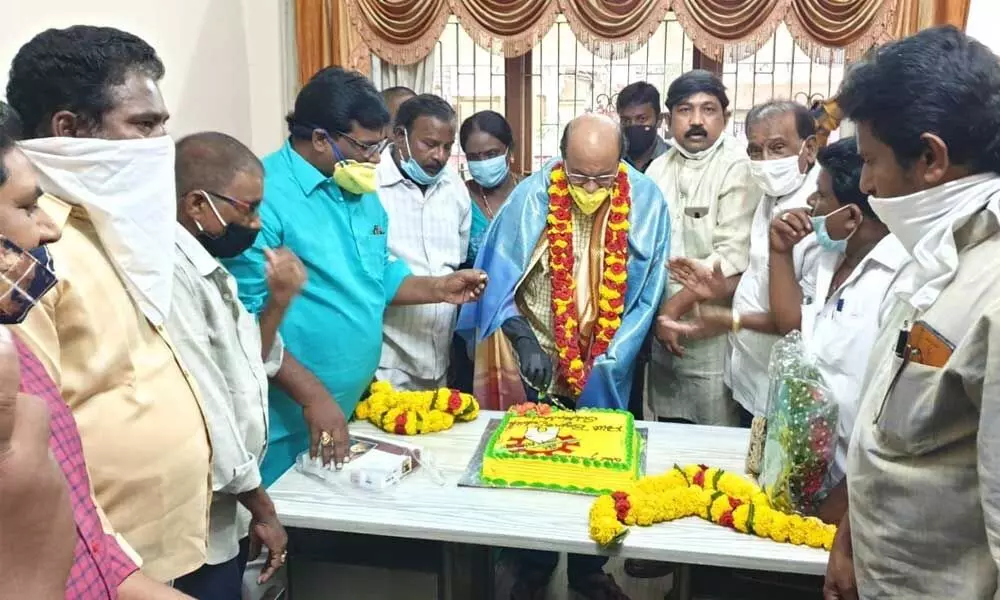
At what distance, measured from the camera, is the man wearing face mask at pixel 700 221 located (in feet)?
10.2

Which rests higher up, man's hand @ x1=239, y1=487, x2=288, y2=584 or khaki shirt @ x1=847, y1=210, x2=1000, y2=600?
khaki shirt @ x1=847, y1=210, x2=1000, y2=600

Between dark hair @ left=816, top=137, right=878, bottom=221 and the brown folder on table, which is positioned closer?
the brown folder on table

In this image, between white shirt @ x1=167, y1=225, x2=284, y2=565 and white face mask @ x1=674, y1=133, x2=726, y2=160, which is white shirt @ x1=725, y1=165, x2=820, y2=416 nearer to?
white face mask @ x1=674, y1=133, x2=726, y2=160

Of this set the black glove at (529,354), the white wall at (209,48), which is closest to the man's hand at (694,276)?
the black glove at (529,354)

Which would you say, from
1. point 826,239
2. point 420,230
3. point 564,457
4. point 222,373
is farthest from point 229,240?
point 826,239

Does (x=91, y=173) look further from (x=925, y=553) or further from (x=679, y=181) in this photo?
(x=679, y=181)

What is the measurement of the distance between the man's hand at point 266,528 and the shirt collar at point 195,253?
544mm

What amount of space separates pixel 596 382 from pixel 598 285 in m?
0.40

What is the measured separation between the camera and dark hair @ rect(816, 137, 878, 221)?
2268 millimetres

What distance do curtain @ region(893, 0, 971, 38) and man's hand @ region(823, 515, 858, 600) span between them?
3681 mm

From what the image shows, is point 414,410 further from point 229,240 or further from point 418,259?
point 229,240

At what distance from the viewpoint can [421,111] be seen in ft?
10.8

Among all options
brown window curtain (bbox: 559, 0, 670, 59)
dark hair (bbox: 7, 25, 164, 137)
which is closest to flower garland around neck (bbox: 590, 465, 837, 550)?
dark hair (bbox: 7, 25, 164, 137)

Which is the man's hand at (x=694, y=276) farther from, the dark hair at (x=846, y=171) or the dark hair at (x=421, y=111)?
the dark hair at (x=421, y=111)
